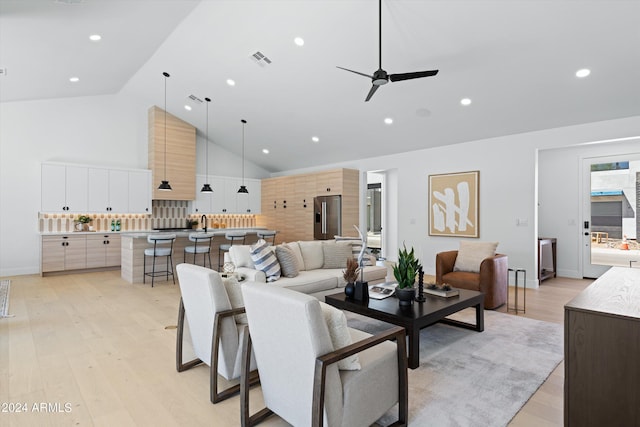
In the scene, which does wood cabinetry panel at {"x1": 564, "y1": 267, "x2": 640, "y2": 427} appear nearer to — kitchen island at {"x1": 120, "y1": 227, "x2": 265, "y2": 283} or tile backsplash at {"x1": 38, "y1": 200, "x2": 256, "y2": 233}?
kitchen island at {"x1": 120, "y1": 227, "x2": 265, "y2": 283}

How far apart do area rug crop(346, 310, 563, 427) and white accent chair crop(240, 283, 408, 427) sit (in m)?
0.38

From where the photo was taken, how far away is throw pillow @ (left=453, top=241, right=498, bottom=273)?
4855 mm

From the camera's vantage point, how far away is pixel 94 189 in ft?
25.1

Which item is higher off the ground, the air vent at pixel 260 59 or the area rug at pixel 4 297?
the air vent at pixel 260 59

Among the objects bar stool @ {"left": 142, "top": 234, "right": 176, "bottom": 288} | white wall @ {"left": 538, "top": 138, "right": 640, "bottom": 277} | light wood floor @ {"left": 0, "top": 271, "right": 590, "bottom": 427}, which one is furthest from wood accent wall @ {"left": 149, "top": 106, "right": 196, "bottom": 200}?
white wall @ {"left": 538, "top": 138, "right": 640, "bottom": 277}

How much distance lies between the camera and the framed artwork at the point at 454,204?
21.4 ft

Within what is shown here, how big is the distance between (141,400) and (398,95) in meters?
5.37

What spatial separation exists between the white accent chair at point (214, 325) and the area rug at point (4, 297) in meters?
3.32

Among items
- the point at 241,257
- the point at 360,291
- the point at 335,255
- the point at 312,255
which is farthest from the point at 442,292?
the point at 241,257

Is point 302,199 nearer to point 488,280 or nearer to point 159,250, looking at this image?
point 159,250

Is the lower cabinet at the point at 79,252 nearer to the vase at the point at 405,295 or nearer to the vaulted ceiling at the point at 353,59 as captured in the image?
the vaulted ceiling at the point at 353,59

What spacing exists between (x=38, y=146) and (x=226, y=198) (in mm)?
4422

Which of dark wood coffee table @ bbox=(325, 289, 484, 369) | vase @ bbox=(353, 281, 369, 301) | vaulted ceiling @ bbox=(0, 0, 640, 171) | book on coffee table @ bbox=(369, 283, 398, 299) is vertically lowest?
dark wood coffee table @ bbox=(325, 289, 484, 369)

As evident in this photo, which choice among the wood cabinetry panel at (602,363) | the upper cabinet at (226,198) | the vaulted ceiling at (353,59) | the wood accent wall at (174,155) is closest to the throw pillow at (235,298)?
the wood cabinetry panel at (602,363)
